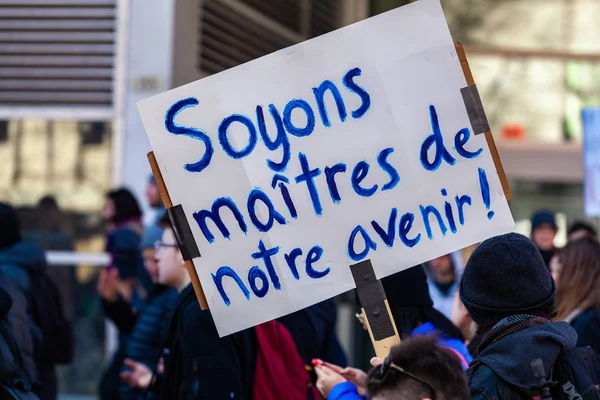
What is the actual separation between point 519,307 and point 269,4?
8.98 metres

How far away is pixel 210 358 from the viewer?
4434 millimetres

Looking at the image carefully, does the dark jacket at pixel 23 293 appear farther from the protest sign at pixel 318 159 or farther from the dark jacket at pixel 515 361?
the dark jacket at pixel 515 361

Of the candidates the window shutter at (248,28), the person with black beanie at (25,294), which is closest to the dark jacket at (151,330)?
the person with black beanie at (25,294)

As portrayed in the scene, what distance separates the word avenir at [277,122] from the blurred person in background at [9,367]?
1.20 metres

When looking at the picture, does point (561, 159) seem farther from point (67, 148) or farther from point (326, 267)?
point (326, 267)

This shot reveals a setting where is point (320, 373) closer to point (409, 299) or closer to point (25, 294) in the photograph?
point (409, 299)

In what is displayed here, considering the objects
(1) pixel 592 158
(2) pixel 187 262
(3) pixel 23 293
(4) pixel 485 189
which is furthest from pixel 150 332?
(1) pixel 592 158

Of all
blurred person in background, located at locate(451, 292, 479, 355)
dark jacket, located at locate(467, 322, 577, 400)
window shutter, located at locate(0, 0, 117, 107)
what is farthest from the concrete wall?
dark jacket, located at locate(467, 322, 577, 400)

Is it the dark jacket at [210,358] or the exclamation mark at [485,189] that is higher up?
the exclamation mark at [485,189]

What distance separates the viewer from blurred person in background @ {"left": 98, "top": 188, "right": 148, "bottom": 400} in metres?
7.33

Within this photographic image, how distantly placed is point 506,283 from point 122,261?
526cm

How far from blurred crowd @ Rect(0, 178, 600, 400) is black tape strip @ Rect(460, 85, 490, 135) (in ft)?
1.63

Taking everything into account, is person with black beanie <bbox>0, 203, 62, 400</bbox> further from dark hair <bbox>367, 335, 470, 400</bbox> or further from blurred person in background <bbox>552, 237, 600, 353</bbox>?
dark hair <bbox>367, 335, 470, 400</bbox>

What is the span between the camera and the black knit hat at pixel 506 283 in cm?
303
